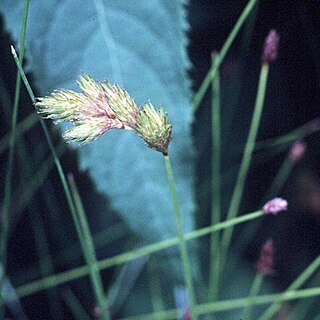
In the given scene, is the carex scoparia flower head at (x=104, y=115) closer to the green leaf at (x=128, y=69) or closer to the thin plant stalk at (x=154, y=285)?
the green leaf at (x=128, y=69)

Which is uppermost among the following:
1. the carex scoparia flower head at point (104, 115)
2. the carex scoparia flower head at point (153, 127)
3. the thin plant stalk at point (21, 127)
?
the thin plant stalk at point (21, 127)

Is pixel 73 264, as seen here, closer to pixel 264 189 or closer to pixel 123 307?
pixel 123 307

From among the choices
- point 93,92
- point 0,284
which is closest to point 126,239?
point 0,284

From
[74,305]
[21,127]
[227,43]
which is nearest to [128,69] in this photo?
[227,43]

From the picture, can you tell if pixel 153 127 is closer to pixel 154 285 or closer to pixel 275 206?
pixel 275 206

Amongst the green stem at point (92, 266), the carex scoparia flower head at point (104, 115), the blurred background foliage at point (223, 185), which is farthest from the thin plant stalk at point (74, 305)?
the carex scoparia flower head at point (104, 115)

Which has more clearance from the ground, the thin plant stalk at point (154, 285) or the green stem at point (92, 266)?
the green stem at point (92, 266)
